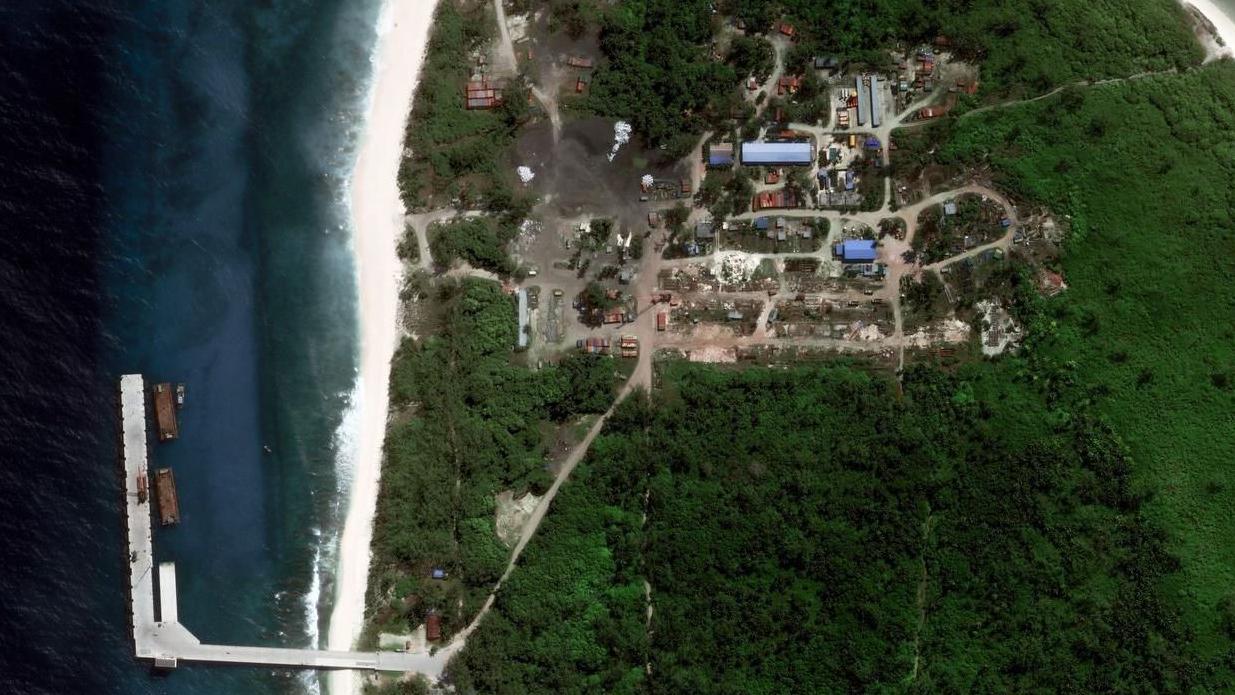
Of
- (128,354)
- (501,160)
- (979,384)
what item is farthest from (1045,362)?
(128,354)

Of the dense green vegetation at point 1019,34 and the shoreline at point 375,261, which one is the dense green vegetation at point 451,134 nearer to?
the shoreline at point 375,261

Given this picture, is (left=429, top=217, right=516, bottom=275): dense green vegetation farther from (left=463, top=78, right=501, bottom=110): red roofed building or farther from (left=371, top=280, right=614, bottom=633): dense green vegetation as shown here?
(left=463, top=78, right=501, bottom=110): red roofed building

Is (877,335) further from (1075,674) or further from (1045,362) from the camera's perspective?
(1075,674)

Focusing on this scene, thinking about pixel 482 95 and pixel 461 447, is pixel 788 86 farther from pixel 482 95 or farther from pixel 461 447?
Result: pixel 461 447

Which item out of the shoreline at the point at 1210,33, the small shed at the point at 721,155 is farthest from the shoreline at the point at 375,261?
the shoreline at the point at 1210,33

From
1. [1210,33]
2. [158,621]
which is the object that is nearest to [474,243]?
[158,621]

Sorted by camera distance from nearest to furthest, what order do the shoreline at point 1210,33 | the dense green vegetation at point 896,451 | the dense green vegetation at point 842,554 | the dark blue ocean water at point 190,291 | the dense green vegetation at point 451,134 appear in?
the dense green vegetation at point 842,554 → the dense green vegetation at point 896,451 → the dark blue ocean water at point 190,291 → the shoreline at point 1210,33 → the dense green vegetation at point 451,134
